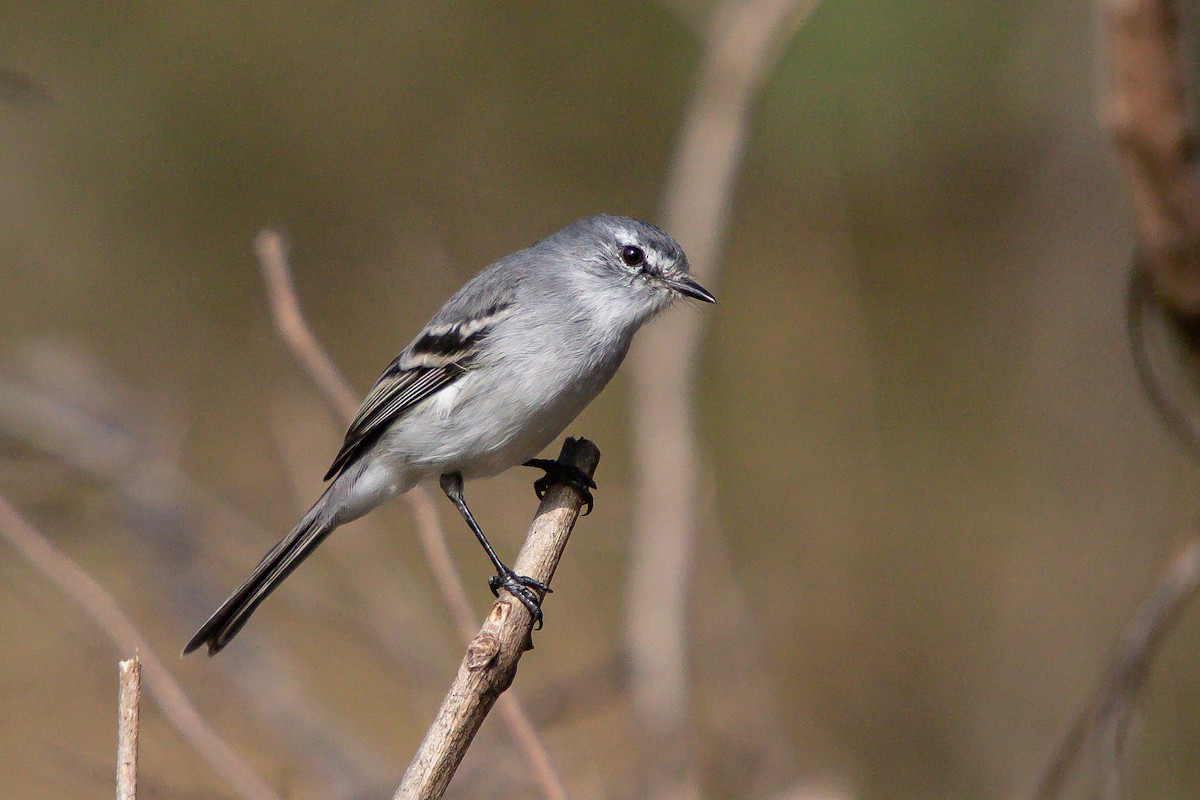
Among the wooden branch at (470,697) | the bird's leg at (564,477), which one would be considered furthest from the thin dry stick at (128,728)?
the bird's leg at (564,477)

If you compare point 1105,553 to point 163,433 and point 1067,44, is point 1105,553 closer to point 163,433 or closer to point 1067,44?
point 1067,44

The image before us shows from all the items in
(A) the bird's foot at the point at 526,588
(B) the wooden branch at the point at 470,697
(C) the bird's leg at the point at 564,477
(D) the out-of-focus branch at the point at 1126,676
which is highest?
(C) the bird's leg at the point at 564,477

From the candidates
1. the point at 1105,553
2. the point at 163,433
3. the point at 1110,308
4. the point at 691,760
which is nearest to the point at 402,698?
the point at 163,433

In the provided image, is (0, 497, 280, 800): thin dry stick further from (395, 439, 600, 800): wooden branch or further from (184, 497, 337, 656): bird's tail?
(184, 497, 337, 656): bird's tail

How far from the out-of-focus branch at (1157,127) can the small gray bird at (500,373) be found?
4.16 ft

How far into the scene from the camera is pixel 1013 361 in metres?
5.55

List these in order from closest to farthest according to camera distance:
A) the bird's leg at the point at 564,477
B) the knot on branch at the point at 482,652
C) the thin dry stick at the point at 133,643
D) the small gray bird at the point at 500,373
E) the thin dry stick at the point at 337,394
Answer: the knot on branch at the point at 482,652, the thin dry stick at the point at 133,643, the thin dry stick at the point at 337,394, the bird's leg at the point at 564,477, the small gray bird at the point at 500,373

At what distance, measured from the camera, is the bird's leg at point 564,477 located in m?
2.79

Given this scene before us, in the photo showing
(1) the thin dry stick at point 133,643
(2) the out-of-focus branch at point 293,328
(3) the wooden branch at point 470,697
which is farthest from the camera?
(2) the out-of-focus branch at point 293,328

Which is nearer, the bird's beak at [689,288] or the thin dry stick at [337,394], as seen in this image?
the thin dry stick at [337,394]

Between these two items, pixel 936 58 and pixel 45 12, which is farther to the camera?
pixel 45 12

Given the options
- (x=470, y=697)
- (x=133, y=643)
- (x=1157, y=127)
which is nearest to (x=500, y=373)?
(x=133, y=643)

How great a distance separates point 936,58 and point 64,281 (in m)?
5.23

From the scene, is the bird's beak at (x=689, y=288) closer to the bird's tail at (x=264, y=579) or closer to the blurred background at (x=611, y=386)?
the blurred background at (x=611, y=386)
